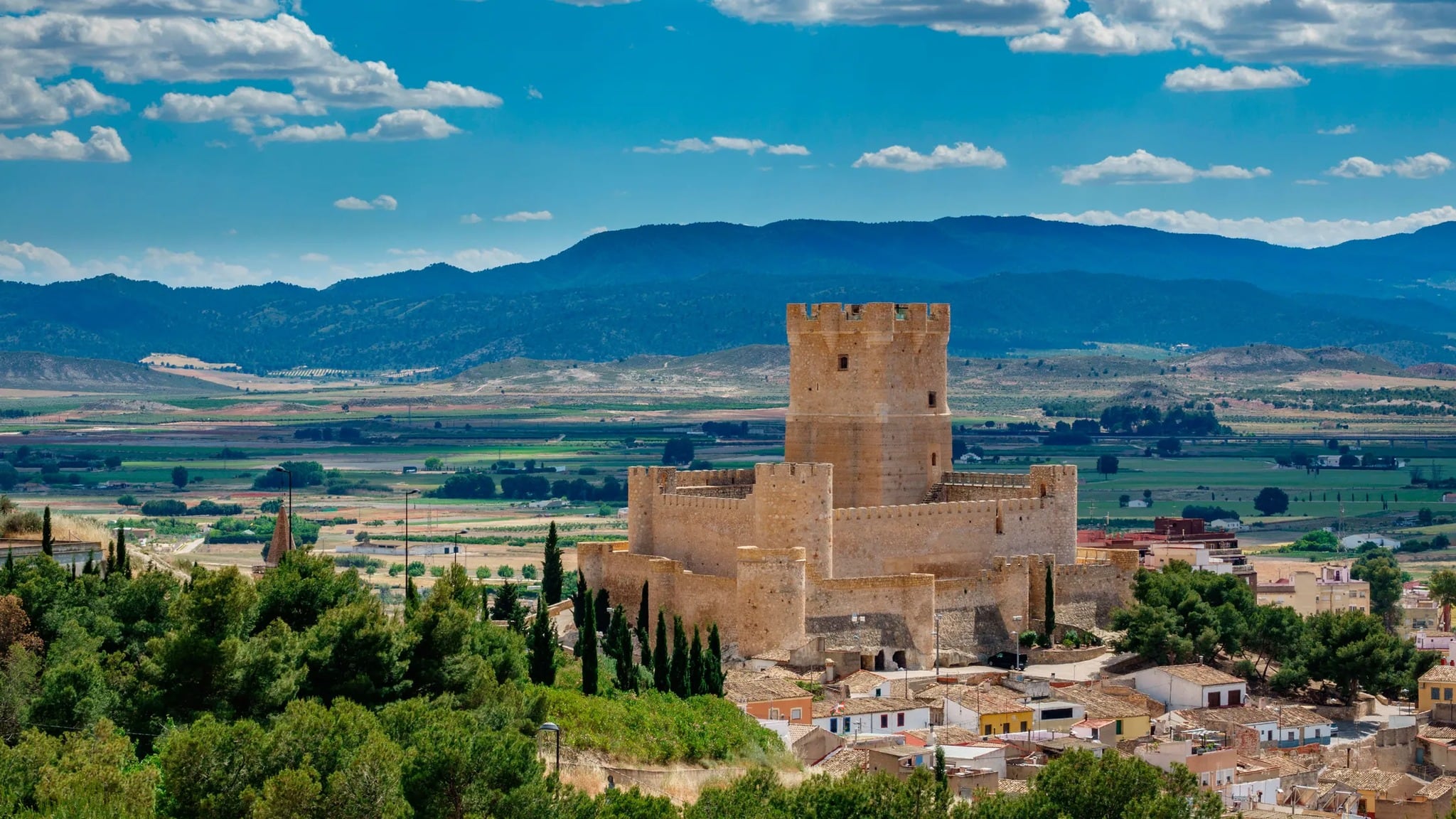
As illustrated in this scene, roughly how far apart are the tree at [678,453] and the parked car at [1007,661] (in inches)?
4150

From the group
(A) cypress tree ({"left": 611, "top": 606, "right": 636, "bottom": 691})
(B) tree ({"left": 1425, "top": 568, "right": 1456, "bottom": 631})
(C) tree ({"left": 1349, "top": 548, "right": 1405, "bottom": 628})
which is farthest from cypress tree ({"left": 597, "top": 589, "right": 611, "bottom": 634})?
(B) tree ({"left": 1425, "top": 568, "right": 1456, "bottom": 631})

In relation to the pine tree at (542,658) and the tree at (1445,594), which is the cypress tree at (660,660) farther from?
the tree at (1445,594)

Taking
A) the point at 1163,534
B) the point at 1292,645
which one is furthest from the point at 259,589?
the point at 1163,534

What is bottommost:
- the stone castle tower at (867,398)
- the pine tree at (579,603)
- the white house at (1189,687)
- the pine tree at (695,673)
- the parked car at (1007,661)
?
the white house at (1189,687)

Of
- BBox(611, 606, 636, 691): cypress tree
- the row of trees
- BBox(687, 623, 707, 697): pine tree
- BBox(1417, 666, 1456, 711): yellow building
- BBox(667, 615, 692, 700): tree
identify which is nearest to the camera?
BBox(667, 615, 692, 700): tree

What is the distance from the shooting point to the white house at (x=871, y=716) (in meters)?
45.7

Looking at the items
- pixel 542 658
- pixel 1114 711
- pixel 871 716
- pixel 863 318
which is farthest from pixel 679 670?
pixel 863 318

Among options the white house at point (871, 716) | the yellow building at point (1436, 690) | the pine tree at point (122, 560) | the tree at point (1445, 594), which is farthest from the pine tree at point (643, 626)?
the tree at point (1445, 594)

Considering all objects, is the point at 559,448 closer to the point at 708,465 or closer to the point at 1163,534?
the point at 708,465

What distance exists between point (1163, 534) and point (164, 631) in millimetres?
41025

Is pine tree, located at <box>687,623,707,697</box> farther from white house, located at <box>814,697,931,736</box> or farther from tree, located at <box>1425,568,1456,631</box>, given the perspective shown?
tree, located at <box>1425,568,1456,631</box>

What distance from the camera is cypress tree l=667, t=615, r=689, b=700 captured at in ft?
151

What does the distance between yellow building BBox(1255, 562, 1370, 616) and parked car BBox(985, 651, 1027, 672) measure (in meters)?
14.2

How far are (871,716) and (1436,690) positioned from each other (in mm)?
14601
